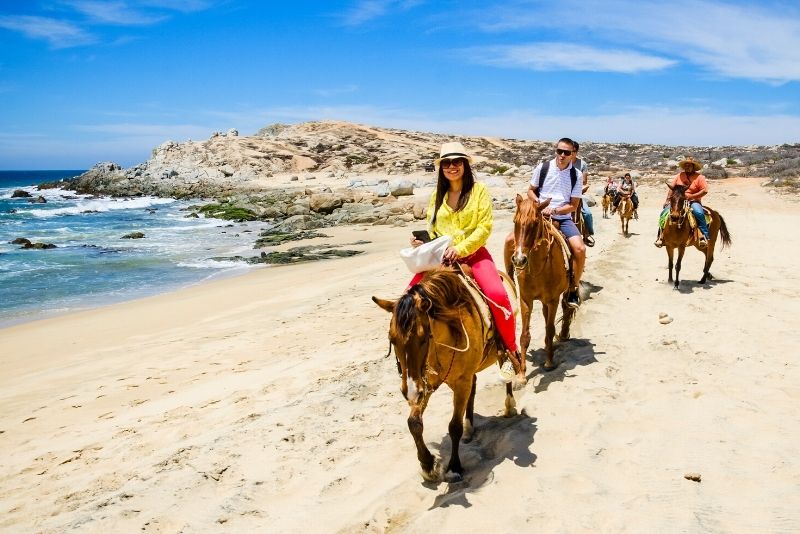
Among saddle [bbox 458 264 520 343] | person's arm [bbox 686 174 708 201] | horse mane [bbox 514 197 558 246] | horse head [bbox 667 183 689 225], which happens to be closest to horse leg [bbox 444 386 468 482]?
saddle [bbox 458 264 520 343]

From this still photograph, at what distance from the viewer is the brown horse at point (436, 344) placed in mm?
3709

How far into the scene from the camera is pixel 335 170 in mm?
64438

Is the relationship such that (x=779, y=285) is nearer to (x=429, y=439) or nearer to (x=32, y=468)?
(x=429, y=439)

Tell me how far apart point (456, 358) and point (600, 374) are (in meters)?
3.03

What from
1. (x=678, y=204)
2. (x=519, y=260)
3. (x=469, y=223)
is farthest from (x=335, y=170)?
(x=469, y=223)

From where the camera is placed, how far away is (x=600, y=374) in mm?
6387

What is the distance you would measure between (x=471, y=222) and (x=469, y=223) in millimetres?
24

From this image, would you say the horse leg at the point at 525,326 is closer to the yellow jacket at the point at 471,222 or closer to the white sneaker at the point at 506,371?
the white sneaker at the point at 506,371

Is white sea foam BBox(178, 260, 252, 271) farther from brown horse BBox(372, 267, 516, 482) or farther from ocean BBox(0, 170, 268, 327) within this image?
brown horse BBox(372, 267, 516, 482)

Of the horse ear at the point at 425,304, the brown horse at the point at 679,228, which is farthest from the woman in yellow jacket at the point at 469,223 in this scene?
the brown horse at the point at 679,228

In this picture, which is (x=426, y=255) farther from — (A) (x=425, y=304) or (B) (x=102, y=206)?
(B) (x=102, y=206)

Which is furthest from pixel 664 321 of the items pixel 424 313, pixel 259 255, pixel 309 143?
pixel 309 143

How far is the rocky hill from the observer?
35.1m

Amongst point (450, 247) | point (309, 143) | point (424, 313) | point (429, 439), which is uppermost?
point (309, 143)
